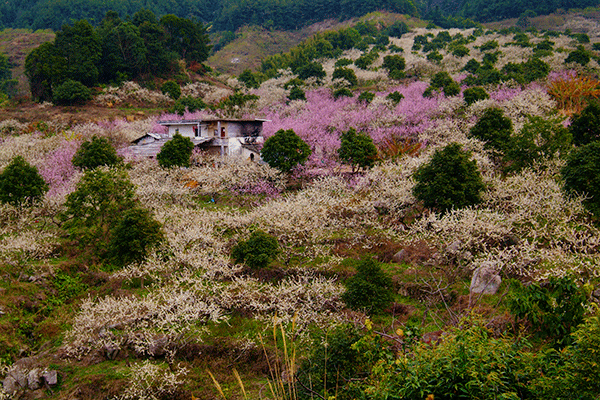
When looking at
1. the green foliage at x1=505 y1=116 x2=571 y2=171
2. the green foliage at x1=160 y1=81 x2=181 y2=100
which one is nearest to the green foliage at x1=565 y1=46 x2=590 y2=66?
the green foliage at x1=505 y1=116 x2=571 y2=171

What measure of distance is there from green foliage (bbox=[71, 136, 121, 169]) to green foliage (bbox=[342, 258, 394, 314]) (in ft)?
78.3

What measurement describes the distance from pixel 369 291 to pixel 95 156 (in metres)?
26.1

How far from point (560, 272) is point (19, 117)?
5584 centimetres

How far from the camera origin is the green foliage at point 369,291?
16.7m

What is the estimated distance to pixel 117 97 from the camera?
186 ft

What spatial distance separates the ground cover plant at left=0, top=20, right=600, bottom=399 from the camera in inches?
397

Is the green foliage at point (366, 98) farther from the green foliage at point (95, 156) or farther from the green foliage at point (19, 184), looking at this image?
the green foliage at point (19, 184)

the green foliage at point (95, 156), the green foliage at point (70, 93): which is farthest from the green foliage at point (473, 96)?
the green foliage at point (70, 93)

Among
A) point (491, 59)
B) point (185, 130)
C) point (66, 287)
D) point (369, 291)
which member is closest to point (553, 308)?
point (369, 291)

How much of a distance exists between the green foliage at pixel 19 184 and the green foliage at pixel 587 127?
34109 mm

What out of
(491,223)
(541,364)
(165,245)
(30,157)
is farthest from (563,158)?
(30,157)

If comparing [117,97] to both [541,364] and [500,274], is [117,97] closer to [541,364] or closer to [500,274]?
[500,274]

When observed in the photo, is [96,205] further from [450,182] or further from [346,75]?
[346,75]

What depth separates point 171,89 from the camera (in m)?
60.5
